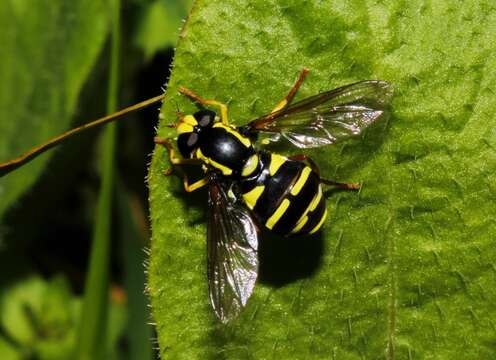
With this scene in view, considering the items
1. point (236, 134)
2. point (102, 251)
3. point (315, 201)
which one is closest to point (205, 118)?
point (236, 134)

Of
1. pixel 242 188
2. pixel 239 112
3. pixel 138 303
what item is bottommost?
pixel 138 303

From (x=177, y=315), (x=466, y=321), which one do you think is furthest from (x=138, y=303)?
(x=466, y=321)

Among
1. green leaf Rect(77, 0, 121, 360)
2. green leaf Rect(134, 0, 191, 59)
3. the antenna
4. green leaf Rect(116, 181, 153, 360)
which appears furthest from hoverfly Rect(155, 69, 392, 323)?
green leaf Rect(134, 0, 191, 59)

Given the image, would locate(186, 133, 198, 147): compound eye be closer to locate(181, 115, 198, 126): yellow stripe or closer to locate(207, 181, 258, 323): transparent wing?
locate(181, 115, 198, 126): yellow stripe

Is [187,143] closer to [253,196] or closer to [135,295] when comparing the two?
[253,196]

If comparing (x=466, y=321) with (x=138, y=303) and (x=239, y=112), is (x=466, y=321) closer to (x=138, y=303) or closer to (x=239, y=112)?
(x=239, y=112)

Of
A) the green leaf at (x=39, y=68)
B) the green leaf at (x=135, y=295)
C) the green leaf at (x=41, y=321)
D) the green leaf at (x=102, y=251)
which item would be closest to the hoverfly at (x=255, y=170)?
the green leaf at (x=102, y=251)
